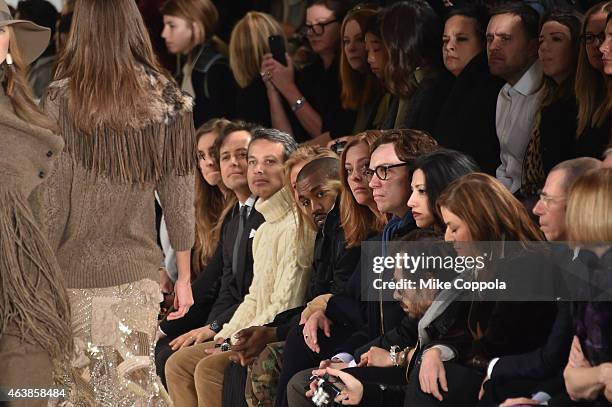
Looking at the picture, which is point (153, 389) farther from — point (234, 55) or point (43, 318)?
point (234, 55)

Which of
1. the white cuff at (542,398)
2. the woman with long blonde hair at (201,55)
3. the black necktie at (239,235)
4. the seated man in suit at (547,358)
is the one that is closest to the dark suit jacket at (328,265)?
the black necktie at (239,235)

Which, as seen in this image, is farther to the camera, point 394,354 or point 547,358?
point 394,354

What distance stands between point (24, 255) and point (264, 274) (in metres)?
1.96

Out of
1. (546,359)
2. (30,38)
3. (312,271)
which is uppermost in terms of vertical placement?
(30,38)

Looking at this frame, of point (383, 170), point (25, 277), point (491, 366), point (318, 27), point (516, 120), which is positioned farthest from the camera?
point (318, 27)

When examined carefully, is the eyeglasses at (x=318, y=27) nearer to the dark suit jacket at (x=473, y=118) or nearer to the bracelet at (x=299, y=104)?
the bracelet at (x=299, y=104)

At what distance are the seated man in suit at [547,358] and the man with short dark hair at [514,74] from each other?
1.23 metres

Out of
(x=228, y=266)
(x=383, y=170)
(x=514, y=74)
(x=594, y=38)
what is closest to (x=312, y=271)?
(x=228, y=266)

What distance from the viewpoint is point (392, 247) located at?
13.1 feet

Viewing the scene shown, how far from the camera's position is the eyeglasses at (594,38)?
4277mm

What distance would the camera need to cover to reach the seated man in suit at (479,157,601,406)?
10.4 ft

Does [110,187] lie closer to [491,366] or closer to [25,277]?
[25,277]

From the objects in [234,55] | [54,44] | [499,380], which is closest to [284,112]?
[234,55]

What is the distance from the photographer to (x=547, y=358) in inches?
126
